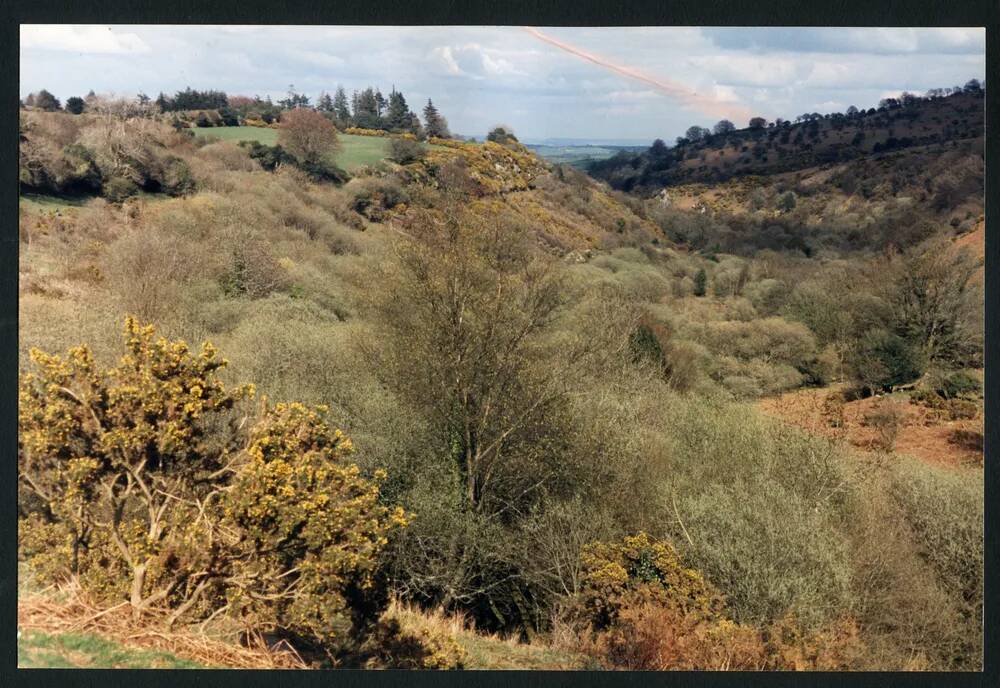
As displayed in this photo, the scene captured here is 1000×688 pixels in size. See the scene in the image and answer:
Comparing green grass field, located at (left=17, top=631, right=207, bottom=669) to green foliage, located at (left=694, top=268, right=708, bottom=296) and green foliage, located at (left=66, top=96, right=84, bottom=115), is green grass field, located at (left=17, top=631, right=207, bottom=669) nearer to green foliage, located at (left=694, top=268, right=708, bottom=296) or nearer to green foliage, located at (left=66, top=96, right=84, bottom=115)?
green foliage, located at (left=66, top=96, right=84, bottom=115)

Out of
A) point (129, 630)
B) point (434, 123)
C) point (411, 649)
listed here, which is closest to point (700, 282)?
point (434, 123)

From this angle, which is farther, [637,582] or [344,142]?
[344,142]

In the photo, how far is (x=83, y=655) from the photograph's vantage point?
503 centimetres

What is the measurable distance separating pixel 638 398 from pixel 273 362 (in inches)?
143

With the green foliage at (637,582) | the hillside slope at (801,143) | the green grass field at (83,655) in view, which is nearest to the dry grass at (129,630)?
the green grass field at (83,655)

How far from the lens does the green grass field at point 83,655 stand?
5004 mm

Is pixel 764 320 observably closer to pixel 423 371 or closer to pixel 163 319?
pixel 423 371

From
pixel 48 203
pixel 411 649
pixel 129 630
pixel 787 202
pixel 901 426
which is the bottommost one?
pixel 411 649

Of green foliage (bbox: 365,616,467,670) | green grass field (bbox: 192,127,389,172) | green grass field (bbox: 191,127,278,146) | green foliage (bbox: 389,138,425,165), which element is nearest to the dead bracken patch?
green foliage (bbox: 365,616,467,670)

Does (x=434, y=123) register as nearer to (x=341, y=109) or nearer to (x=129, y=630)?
(x=341, y=109)

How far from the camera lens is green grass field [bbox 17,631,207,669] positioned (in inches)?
197

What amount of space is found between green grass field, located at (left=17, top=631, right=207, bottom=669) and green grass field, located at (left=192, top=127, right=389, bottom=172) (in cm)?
558

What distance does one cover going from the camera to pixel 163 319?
749cm

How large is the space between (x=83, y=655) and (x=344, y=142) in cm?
610
